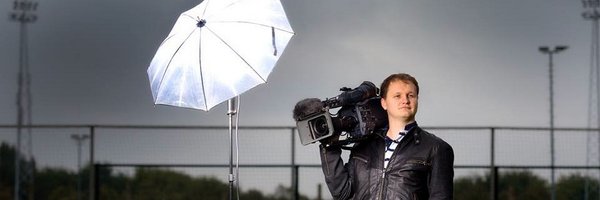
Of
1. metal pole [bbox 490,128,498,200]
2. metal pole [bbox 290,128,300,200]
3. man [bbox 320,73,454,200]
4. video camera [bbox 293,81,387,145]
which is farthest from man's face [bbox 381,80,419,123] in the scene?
metal pole [bbox 490,128,498,200]

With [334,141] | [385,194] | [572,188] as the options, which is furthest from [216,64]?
[572,188]

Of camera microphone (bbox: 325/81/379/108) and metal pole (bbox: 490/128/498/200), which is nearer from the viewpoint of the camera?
camera microphone (bbox: 325/81/379/108)

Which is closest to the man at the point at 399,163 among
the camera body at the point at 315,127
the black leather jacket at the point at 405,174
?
the black leather jacket at the point at 405,174

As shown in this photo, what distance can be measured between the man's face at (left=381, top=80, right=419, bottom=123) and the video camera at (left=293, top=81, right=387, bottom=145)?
16 centimetres

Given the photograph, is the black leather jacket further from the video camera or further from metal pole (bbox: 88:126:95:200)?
metal pole (bbox: 88:126:95:200)

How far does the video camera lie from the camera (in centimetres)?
374

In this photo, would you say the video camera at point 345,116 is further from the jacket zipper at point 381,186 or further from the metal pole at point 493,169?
the metal pole at point 493,169

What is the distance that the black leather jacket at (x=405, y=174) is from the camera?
11.5ft

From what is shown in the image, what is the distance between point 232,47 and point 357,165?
1529 millimetres

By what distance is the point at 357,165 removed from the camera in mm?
3660

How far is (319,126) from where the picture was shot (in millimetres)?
3812

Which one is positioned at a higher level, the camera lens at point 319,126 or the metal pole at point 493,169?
the camera lens at point 319,126

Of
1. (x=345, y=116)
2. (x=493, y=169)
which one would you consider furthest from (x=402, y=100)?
(x=493, y=169)

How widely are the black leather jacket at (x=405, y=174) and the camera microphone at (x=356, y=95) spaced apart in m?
0.25
